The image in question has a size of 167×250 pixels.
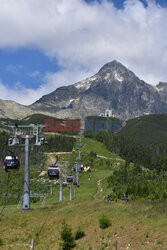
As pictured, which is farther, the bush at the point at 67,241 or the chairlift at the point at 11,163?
the chairlift at the point at 11,163

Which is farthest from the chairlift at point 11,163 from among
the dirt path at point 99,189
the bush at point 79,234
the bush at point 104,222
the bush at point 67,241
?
the dirt path at point 99,189

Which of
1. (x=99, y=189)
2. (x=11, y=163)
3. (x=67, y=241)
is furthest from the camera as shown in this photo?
(x=99, y=189)

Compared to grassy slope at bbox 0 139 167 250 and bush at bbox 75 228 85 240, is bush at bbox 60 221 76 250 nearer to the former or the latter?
grassy slope at bbox 0 139 167 250

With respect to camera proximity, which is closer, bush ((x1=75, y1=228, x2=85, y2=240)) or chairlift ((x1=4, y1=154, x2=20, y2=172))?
bush ((x1=75, y1=228, x2=85, y2=240))

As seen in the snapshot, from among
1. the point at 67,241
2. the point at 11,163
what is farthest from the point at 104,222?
the point at 11,163

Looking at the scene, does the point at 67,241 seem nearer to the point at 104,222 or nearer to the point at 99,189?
the point at 104,222

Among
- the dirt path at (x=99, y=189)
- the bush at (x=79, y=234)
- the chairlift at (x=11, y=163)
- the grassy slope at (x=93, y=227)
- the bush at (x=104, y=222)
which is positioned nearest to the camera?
the grassy slope at (x=93, y=227)

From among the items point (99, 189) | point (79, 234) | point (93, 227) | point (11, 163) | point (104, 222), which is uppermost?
point (11, 163)

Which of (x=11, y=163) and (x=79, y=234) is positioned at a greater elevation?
(x=11, y=163)

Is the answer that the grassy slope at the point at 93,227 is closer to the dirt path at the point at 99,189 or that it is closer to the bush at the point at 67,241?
the bush at the point at 67,241

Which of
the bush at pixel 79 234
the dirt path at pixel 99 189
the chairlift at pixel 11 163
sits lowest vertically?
the dirt path at pixel 99 189

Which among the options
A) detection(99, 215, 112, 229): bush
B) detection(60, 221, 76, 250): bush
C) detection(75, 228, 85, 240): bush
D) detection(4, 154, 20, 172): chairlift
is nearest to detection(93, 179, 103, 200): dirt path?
detection(4, 154, 20, 172): chairlift

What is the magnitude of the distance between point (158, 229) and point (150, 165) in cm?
15498

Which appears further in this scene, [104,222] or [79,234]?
[104,222]
